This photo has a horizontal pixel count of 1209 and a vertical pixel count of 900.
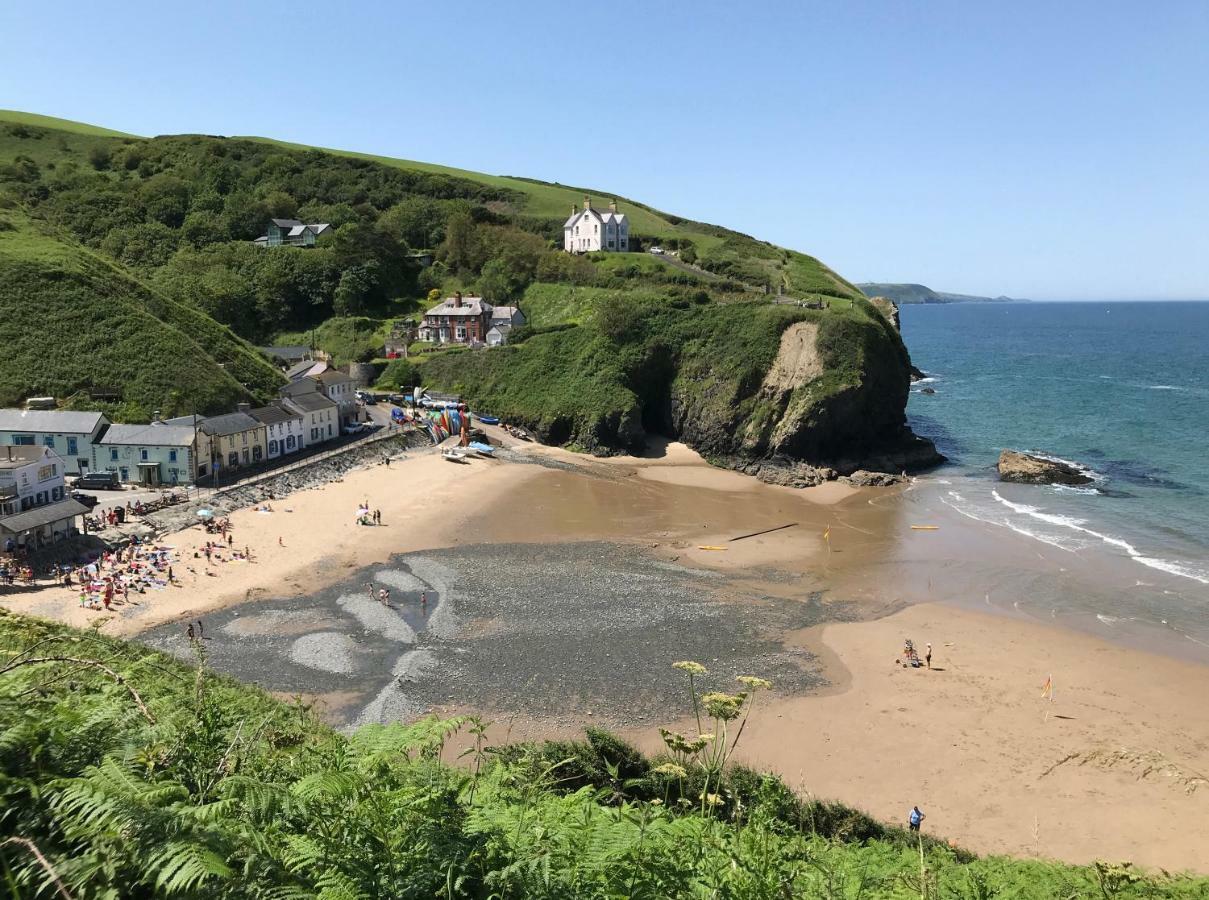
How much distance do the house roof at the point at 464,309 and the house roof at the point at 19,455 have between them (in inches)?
1770

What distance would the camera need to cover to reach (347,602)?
30.7 meters

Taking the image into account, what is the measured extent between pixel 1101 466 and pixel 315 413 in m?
54.5

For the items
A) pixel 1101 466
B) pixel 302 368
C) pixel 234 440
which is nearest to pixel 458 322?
pixel 302 368

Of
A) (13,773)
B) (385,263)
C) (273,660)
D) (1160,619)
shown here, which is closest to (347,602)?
(273,660)

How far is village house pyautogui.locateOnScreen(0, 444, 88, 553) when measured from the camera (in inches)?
1264

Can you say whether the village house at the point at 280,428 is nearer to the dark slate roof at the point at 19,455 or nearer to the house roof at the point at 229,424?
the house roof at the point at 229,424

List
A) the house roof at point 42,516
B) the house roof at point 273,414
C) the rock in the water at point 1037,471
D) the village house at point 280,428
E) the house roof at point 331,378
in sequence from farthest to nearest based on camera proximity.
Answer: the house roof at point 331,378, the village house at point 280,428, the house roof at point 273,414, the rock in the water at point 1037,471, the house roof at point 42,516

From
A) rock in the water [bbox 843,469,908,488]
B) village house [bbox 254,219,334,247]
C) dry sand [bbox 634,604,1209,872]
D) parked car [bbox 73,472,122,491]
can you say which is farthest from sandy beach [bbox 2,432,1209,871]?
village house [bbox 254,219,334,247]

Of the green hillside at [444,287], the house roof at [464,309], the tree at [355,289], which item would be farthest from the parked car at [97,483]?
the tree at [355,289]

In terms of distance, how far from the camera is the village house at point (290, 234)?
96500mm

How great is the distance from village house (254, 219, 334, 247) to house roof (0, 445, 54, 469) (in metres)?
65.4

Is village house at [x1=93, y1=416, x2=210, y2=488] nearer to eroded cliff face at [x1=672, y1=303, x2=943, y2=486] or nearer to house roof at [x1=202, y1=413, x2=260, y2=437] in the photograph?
house roof at [x1=202, y1=413, x2=260, y2=437]

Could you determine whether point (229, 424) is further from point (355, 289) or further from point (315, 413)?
point (355, 289)

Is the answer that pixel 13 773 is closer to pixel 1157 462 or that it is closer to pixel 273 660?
pixel 273 660
